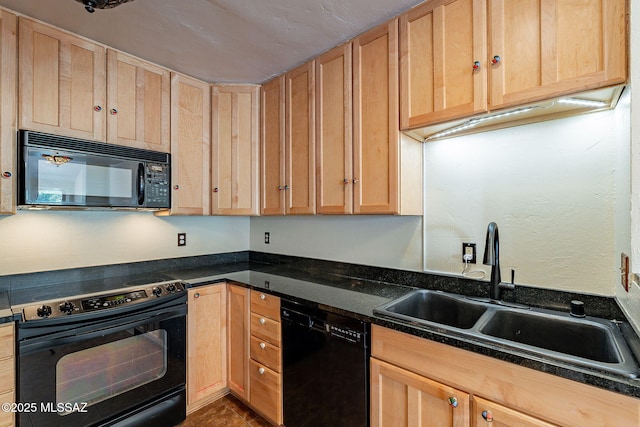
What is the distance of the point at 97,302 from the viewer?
1.59m

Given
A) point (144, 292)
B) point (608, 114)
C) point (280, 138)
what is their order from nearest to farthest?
1. point (608, 114)
2. point (144, 292)
3. point (280, 138)

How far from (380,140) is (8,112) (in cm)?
195

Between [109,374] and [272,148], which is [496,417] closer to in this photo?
[109,374]

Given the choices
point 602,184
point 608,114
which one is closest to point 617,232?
point 602,184

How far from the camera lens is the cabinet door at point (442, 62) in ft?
4.28

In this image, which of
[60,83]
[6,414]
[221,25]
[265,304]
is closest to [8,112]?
[60,83]

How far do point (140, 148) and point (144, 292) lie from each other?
0.95 m

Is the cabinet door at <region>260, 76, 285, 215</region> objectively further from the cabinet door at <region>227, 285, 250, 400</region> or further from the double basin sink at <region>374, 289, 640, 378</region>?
the double basin sink at <region>374, 289, 640, 378</region>

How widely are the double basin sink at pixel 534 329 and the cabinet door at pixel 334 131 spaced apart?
0.72 metres

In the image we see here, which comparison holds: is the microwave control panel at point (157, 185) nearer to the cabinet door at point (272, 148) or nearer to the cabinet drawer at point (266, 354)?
the cabinet door at point (272, 148)

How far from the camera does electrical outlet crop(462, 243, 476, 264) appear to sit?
5.33ft

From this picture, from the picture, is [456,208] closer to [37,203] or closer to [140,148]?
[140,148]

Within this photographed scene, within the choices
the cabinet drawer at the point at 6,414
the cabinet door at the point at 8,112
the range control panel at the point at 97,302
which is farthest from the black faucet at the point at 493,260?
the cabinet door at the point at 8,112

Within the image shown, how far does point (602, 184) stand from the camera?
1271 mm
